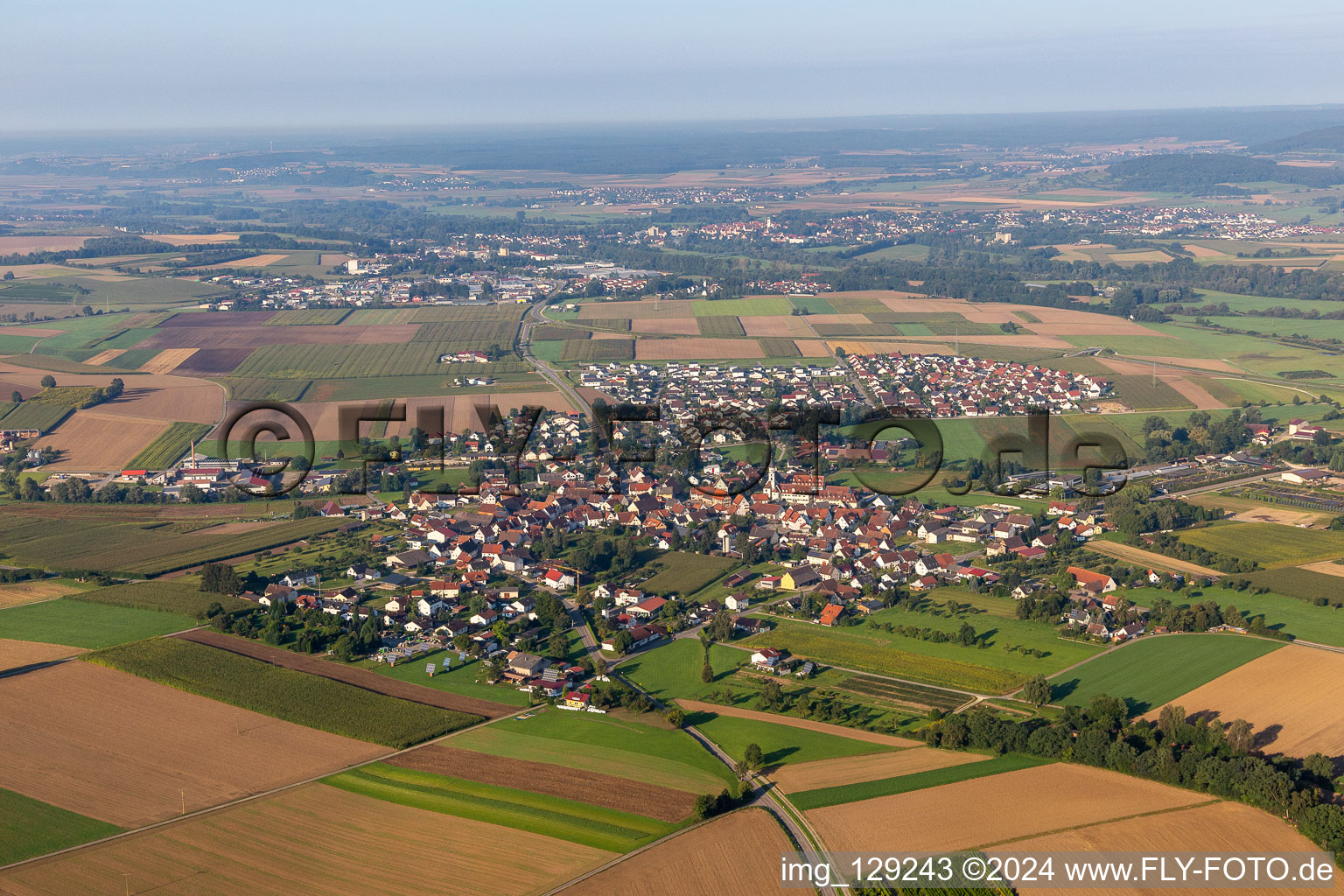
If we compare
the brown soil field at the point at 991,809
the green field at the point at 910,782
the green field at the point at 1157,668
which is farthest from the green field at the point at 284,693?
the green field at the point at 1157,668

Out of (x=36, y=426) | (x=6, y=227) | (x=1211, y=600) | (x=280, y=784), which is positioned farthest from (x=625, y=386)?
(x=6, y=227)

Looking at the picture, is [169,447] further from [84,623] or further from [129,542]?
[84,623]

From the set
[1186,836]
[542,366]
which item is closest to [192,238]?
[542,366]

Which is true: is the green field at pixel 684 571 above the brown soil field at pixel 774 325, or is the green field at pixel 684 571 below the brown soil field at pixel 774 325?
below

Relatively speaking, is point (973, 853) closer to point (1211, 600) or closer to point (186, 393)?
point (1211, 600)

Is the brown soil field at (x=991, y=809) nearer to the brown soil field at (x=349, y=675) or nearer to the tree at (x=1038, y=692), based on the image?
the tree at (x=1038, y=692)
